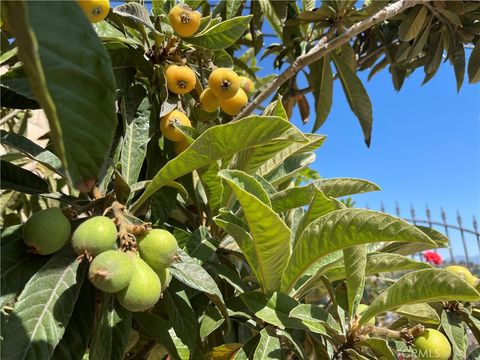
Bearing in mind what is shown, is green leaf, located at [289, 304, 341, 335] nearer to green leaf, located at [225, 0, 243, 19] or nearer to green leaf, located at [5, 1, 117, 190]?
green leaf, located at [5, 1, 117, 190]

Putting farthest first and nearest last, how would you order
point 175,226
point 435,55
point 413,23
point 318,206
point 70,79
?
point 435,55
point 413,23
point 175,226
point 318,206
point 70,79

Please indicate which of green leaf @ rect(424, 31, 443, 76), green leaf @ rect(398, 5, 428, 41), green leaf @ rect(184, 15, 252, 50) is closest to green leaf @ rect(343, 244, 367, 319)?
green leaf @ rect(184, 15, 252, 50)

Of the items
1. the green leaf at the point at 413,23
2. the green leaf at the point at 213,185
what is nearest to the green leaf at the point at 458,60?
the green leaf at the point at 413,23

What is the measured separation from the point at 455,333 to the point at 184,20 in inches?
37.0

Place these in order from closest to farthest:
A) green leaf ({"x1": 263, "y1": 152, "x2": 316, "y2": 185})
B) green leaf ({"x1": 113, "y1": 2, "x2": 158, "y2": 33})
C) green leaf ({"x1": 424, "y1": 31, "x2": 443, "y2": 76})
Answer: green leaf ({"x1": 113, "y1": 2, "x2": 158, "y2": 33}), green leaf ({"x1": 263, "y1": 152, "x2": 316, "y2": 185}), green leaf ({"x1": 424, "y1": 31, "x2": 443, "y2": 76})

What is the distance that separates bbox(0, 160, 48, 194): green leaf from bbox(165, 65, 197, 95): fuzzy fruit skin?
1.13 ft

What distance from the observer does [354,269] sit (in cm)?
92

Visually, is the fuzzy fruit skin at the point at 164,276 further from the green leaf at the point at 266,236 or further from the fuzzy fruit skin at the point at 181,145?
the fuzzy fruit skin at the point at 181,145

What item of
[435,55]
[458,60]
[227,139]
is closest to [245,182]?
[227,139]

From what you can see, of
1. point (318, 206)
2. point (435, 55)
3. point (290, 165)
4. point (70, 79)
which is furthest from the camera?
point (435, 55)

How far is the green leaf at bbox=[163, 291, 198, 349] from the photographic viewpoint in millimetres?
833

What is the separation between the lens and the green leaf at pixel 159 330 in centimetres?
88

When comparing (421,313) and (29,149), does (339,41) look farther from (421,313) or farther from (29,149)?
(29,149)

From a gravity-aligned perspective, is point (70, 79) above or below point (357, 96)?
below
